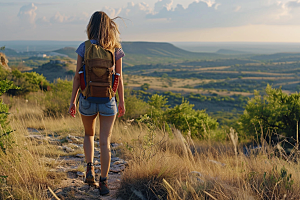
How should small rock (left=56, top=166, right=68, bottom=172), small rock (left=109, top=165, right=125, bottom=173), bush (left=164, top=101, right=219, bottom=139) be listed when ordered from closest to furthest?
small rock (left=56, top=166, right=68, bottom=172) → small rock (left=109, top=165, right=125, bottom=173) → bush (left=164, top=101, right=219, bottom=139)

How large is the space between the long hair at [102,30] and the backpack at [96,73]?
94 mm

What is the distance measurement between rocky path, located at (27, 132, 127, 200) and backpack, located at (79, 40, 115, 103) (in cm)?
105

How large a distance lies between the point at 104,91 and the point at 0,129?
6.14ft

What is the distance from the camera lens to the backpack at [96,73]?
102 inches

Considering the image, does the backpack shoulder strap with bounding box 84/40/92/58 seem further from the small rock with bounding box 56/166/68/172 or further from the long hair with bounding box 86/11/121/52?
the small rock with bounding box 56/166/68/172

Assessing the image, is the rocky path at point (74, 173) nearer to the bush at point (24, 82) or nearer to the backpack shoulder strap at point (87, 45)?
the backpack shoulder strap at point (87, 45)

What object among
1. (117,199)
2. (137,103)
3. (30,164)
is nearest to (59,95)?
(137,103)

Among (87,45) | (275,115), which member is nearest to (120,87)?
(87,45)

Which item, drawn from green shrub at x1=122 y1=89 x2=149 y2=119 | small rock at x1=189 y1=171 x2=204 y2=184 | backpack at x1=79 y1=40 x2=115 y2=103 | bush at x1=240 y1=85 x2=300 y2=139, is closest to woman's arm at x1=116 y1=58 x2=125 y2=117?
backpack at x1=79 y1=40 x2=115 y2=103

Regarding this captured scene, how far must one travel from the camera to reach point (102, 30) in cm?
268

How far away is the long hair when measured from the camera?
2682 mm

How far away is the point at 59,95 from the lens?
9570 mm

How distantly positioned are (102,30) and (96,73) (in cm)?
47

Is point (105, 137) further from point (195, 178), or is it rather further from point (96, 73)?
point (195, 178)
